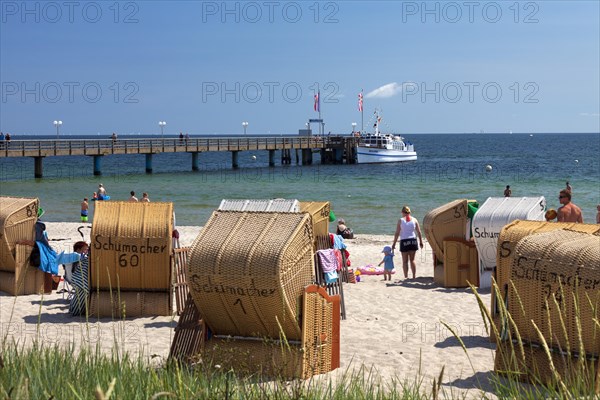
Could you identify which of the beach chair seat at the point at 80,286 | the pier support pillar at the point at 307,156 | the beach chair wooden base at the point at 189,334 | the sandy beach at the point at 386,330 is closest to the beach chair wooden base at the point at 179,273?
the sandy beach at the point at 386,330

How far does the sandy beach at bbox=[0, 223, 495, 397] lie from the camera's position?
332 inches

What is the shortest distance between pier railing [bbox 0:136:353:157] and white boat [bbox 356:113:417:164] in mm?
1938

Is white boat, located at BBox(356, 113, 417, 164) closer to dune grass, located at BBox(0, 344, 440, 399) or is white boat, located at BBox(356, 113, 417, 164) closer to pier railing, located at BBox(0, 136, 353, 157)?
pier railing, located at BBox(0, 136, 353, 157)

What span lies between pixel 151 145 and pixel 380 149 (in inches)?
875

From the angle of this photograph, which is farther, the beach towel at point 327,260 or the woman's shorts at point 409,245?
the woman's shorts at point 409,245

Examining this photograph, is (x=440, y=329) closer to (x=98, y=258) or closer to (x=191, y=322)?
(x=191, y=322)

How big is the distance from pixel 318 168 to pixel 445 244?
54.1 metres

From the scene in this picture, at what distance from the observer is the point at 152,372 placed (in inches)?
161

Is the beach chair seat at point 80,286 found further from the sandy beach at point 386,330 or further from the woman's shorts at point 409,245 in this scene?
the woman's shorts at point 409,245

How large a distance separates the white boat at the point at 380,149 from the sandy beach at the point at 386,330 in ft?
183

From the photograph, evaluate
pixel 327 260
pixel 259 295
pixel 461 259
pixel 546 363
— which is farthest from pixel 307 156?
pixel 546 363

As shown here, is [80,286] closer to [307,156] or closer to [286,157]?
[286,157]

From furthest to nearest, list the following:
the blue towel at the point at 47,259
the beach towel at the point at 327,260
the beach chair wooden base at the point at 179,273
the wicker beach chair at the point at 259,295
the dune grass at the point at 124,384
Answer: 1. the blue towel at the point at 47,259
2. the beach chair wooden base at the point at 179,273
3. the beach towel at the point at 327,260
4. the wicker beach chair at the point at 259,295
5. the dune grass at the point at 124,384

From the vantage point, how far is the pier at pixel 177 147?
162ft
